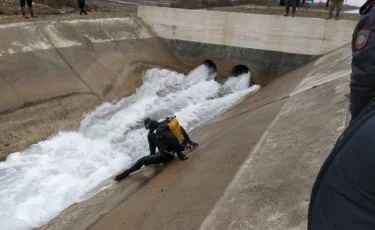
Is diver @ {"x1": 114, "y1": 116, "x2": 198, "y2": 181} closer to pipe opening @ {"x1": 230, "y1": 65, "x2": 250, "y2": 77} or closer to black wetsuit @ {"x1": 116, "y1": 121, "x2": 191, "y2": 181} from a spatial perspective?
black wetsuit @ {"x1": 116, "y1": 121, "x2": 191, "y2": 181}

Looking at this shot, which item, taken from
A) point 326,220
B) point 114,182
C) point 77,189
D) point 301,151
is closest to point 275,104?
point 301,151

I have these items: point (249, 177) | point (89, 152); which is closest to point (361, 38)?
point (249, 177)

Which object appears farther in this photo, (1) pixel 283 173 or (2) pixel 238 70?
→ (2) pixel 238 70

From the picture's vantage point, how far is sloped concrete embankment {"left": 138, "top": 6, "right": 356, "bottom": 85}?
1532 centimetres

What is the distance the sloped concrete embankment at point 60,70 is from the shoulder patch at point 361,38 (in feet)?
29.7

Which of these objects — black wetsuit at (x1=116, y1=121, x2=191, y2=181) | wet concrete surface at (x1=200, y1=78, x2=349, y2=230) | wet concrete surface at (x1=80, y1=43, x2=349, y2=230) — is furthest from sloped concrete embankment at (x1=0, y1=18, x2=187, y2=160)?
wet concrete surface at (x1=200, y1=78, x2=349, y2=230)

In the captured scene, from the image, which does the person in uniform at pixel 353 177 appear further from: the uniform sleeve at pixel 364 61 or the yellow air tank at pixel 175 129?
the yellow air tank at pixel 175 129

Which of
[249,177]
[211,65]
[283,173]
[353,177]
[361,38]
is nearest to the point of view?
→ [353,177]

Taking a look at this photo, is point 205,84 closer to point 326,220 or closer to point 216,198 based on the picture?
point 216,198

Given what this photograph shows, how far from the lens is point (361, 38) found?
1705mm

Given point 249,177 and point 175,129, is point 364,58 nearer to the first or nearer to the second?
point 249,177

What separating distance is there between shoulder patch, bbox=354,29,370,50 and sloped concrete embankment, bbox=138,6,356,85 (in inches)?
572

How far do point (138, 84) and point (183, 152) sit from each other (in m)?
7.30

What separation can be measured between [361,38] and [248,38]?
15.6 meters
